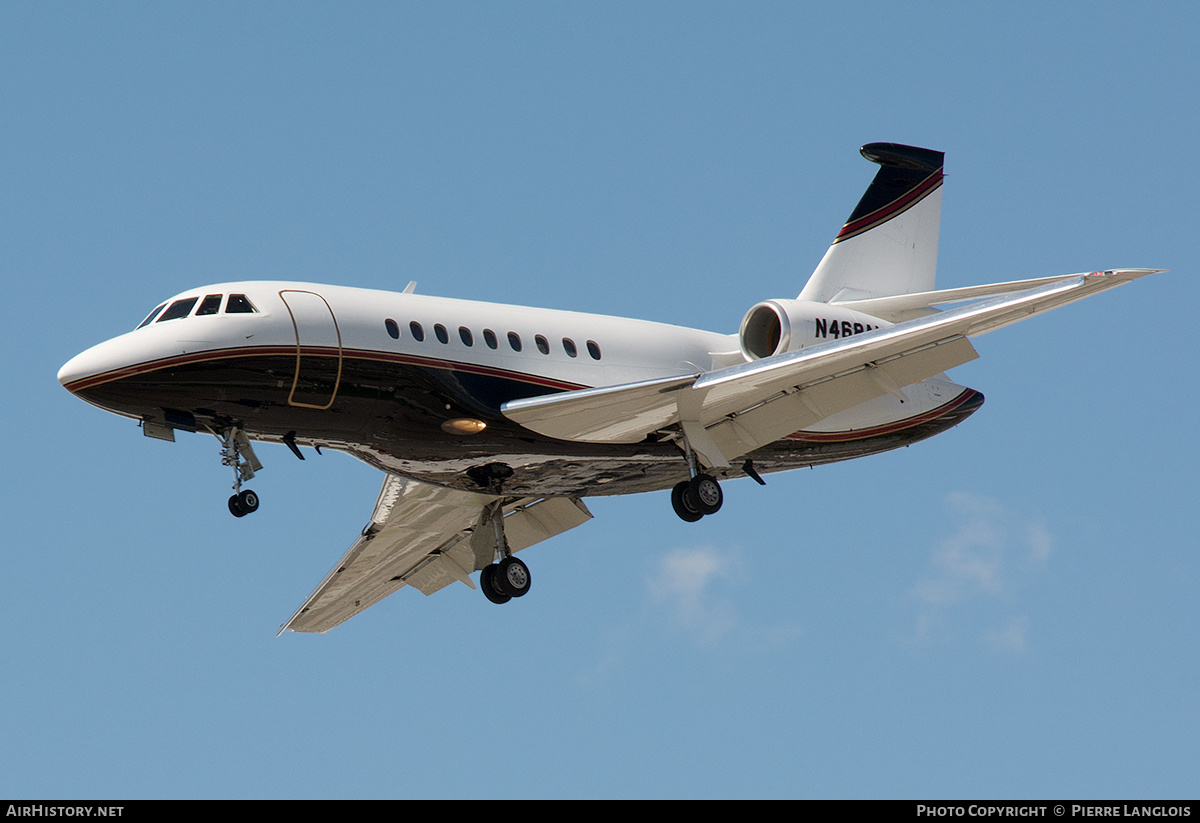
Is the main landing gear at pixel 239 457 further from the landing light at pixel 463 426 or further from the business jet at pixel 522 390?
the landing light at pixel 463 426

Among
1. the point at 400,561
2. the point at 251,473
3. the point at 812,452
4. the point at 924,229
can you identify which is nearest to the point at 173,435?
the point at 251,473

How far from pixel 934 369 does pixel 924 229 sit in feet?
23.9

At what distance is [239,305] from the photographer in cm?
2053

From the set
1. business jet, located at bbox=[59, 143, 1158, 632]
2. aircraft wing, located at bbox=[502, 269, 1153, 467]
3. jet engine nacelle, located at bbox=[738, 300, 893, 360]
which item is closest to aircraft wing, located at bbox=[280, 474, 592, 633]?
business jet, located at bbox=[59, 143, 1158, 632]

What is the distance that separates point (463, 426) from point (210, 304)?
156 inches

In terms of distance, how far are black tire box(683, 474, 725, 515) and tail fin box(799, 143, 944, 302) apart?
5.59 metres

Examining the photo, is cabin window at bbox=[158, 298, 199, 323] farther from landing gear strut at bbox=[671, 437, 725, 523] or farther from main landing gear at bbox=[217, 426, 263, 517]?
landing gear strut at bbox=[671, 437, 725, 523]

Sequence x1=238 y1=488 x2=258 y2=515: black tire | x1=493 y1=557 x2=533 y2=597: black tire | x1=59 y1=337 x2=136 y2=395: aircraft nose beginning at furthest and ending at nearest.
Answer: x1=493 y1=557 x2=533 y2=597: black tire → x1=238 y1=488 x2=258 y2=515: black tire → x1=59 y1=337 x2=136 y2=395: aircraft nose

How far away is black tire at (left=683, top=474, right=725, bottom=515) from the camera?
22844 mm

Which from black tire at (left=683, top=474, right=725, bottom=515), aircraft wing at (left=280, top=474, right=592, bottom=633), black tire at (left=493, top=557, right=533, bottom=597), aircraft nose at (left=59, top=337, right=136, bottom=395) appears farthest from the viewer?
aircraft wing at (left=280, top=474, right=592, bottom=633)

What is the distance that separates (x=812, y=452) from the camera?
25.5 m

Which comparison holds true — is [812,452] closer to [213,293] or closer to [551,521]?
[551,521]

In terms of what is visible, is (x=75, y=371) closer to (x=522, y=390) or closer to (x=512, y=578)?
(x=522, y=390)

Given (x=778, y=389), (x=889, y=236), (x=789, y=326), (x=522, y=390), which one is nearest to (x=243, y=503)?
(x=522, y=390)
